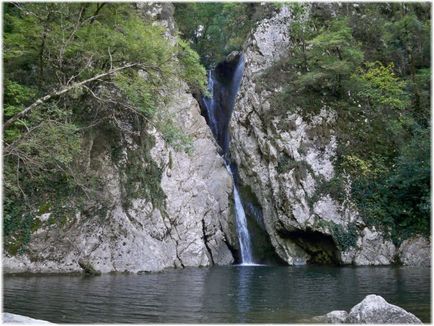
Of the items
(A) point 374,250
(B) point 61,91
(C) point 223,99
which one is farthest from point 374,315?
(C) point 223,99

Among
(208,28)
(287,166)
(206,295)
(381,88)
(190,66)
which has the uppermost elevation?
(208,28)

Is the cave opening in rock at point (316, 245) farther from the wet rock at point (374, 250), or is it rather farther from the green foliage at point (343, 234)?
the wet rock at point (374, 250)

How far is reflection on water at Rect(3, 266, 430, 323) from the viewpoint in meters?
8.79

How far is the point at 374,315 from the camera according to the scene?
7.77m

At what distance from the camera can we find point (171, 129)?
15.6 meters

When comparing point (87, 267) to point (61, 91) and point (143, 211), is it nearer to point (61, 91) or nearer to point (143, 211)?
point (143, 211)

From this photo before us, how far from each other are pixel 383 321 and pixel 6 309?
24.4 ft

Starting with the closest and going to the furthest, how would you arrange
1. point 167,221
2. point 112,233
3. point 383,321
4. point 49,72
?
1. point 383,321
2. point 112,233
3. point 49,72
4. point 167,221

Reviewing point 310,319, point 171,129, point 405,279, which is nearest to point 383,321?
point 310,319

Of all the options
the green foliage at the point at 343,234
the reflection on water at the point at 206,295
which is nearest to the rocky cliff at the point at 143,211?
the reflection on water at the point at 206,295

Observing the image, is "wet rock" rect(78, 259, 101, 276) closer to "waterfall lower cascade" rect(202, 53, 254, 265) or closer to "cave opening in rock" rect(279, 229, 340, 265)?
"cave opening in rock" rect(279, 229, 340, 265)

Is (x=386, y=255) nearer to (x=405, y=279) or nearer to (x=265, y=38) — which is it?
(x=405, y=279)

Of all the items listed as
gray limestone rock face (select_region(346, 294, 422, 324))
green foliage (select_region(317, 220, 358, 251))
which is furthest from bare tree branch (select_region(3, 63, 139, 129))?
green foliage (select_region(317, 220, 358, 251))

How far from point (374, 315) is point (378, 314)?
0.23ft
